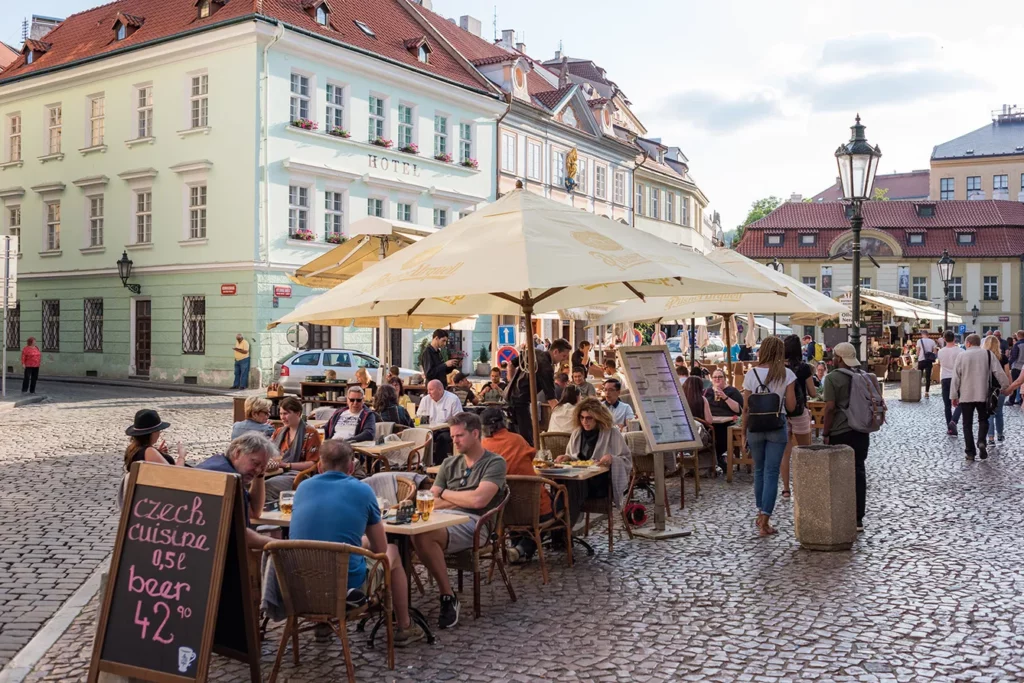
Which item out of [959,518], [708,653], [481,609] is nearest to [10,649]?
[481,609]

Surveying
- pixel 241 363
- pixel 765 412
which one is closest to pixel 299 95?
pixel 241 363

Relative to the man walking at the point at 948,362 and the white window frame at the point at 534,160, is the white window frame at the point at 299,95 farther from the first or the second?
the man walking at the point at 948,362

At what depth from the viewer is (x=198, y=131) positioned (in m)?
31.4

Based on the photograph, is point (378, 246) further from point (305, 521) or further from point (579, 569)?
point (305, 521)

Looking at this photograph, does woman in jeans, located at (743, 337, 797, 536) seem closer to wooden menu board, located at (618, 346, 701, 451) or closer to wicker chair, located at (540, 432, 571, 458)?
wooden menu board, located at (618, 346, 701, 451)

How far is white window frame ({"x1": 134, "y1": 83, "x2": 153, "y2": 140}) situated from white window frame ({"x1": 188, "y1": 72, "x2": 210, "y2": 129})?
184cm

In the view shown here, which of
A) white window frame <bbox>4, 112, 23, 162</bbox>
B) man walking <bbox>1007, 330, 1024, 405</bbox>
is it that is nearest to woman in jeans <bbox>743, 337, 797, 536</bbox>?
man walking <bbox>1007, 330, 1024, 405</bbox>

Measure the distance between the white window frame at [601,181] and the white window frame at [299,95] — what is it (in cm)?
1996

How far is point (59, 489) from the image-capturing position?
39.5 ft

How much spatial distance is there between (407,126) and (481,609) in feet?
99.8

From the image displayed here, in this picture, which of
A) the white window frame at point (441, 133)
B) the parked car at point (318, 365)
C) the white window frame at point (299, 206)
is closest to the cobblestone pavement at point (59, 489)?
the parked car at point (318, 365)

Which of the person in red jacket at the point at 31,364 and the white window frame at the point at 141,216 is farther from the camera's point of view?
the white window frame at the point at 141,216

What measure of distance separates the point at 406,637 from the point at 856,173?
10363mm

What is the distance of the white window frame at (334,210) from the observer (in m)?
32.8
